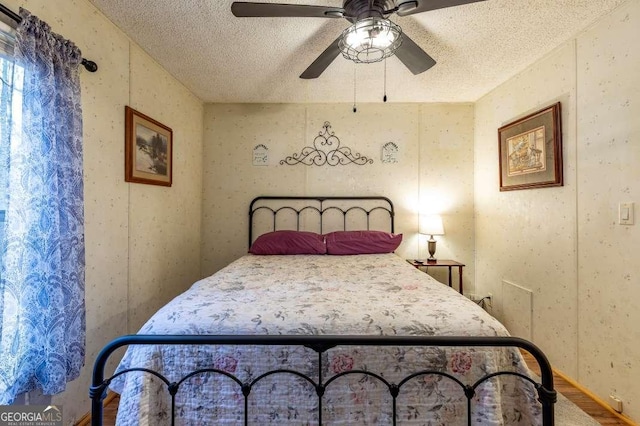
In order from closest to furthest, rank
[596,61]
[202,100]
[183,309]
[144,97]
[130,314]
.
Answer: [183,309] < [596,61] < [130,314] < [144,97] < [202,100]

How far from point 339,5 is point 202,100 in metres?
2.16

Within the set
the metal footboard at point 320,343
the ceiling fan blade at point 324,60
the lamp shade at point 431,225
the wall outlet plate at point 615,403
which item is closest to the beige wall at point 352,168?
the lamp shade at point 431,225

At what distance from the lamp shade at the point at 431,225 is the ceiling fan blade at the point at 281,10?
226 cm

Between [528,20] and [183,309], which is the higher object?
[528,20]

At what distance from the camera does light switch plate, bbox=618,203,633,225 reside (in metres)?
1.63

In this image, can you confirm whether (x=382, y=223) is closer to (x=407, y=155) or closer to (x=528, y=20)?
(x=407, y=155)

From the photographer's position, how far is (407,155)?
329 centimetres

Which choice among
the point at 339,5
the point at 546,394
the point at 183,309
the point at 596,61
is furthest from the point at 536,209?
the point at 183,309

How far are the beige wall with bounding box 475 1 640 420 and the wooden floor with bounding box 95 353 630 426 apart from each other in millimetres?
81

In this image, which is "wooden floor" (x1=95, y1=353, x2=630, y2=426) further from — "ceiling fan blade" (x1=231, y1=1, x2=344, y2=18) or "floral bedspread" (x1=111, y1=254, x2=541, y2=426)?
"ceiling fan blade" (x1=231, y1=1, x2=344, y2=18)

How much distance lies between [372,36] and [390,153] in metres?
1.89

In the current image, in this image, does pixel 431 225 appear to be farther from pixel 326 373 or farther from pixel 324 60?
pixel 326 373

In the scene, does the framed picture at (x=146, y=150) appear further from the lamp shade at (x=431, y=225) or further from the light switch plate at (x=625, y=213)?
the light switch plate at (x=625, y=213)

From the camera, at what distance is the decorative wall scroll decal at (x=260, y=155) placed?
331 cm
